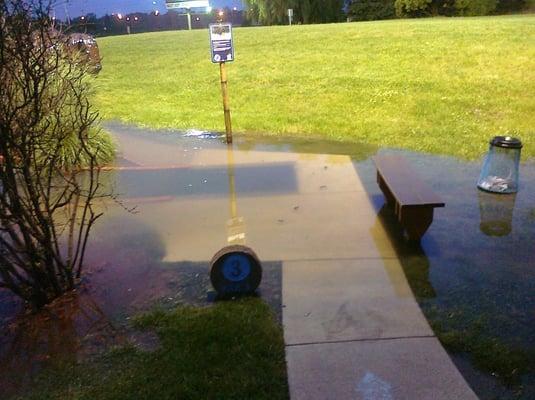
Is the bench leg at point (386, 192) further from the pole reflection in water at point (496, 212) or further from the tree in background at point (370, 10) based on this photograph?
the tree in background at point (370, 10)

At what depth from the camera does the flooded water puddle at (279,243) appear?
3742 mm

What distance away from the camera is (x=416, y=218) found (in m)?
4.70

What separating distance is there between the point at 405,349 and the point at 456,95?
30.3 ft

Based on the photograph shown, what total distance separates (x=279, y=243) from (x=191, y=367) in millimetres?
1983

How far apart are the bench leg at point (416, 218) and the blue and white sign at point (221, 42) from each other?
466 cm

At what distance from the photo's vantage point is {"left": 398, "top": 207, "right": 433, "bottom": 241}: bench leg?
15.3ft

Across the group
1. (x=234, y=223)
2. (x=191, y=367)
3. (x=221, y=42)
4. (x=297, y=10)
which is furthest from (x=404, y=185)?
(x=297, y=10)

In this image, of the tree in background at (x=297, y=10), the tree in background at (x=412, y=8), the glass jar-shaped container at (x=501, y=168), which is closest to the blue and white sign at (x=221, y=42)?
the glass jar-shaped container at (x=501, y=168)

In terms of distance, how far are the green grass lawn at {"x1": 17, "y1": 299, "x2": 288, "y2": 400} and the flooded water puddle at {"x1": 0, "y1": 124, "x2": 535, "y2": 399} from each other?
23 centimetres

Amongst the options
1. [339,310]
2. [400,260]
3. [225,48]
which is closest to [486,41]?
[225,48]

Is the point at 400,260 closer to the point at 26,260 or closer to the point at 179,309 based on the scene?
the point at 179,309

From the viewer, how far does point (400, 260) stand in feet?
15.2

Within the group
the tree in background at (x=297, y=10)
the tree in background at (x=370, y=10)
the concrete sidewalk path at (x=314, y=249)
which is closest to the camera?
the concrete sidewalk path at (x=314, y=249)

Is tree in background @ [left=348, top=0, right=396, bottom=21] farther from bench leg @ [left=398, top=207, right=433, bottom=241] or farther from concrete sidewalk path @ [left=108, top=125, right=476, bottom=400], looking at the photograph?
bench leg @ [left=398, top=207, right=433, bottom=241]
